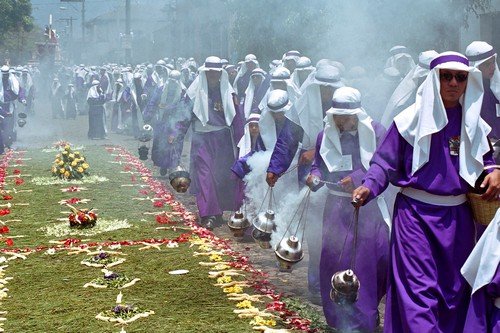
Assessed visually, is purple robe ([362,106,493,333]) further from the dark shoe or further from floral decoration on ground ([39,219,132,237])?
floral decoration on ground ([39,219,132,237])

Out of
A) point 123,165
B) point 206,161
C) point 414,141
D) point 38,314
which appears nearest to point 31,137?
point 123,165

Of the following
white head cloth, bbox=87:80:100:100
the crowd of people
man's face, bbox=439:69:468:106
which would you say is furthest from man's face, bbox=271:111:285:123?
white head cloth, bbox=87:80:100:100

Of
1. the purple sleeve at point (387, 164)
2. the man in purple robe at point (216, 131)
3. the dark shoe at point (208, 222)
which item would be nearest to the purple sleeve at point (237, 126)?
the man in purple robe at point (216, 131)

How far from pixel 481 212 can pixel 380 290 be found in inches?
60.2

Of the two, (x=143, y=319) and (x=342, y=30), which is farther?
(x=342, y=30)

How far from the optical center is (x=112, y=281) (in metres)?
8.41

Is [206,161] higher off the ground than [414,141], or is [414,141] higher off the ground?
[414,141]

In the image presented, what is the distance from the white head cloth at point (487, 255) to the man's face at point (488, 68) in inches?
136

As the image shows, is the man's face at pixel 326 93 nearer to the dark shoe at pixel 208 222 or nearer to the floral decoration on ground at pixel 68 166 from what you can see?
the dark shoe at pixel 208 222

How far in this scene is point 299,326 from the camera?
22.6ft

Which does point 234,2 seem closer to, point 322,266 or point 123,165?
point 123,165

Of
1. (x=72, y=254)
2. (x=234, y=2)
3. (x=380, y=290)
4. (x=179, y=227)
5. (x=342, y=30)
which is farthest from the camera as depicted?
(x=234, y=2)

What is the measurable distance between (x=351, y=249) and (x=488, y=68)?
2376mm

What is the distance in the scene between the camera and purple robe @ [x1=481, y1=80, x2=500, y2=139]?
8055mm
